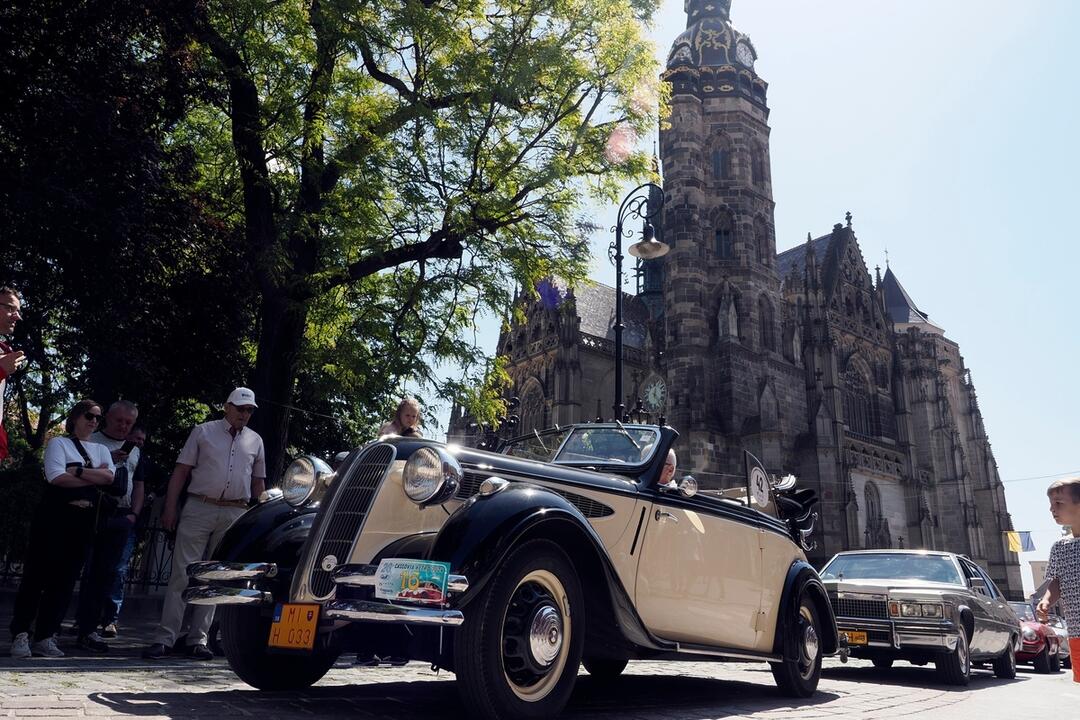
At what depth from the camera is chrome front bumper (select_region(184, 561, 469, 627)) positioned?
3391 mm

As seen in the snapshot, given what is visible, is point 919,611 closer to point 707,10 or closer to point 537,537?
point 537,537

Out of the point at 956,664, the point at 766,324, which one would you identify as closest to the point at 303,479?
the point at 956,664

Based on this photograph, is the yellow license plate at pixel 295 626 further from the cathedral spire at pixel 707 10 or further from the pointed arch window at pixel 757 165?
the cathedral spire at pixel 707 10

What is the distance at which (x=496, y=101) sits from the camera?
12.6 meters

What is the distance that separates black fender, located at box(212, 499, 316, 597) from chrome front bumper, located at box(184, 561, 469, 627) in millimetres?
135

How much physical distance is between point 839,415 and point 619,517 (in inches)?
1422

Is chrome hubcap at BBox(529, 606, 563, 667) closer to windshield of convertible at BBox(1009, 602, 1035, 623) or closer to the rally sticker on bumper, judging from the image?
the rally sticker on bumper

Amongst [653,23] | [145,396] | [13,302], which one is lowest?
[13,302]

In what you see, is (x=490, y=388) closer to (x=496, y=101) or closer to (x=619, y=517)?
(x=496, y=101)

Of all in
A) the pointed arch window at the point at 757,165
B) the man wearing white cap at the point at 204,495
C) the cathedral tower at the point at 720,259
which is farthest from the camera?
the pointed arch window at the point at 757,165

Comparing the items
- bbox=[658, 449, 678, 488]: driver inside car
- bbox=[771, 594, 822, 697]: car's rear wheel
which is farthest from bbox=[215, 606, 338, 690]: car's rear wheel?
bbox=[771, 594, 822, 697]: car's rear wheel

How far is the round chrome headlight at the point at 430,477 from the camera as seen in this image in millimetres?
3826

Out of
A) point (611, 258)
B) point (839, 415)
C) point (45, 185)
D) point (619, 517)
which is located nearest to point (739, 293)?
point (839, 415)

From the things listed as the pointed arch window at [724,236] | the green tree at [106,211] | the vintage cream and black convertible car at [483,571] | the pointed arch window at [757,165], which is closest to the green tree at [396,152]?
the green tree at [106,211]
